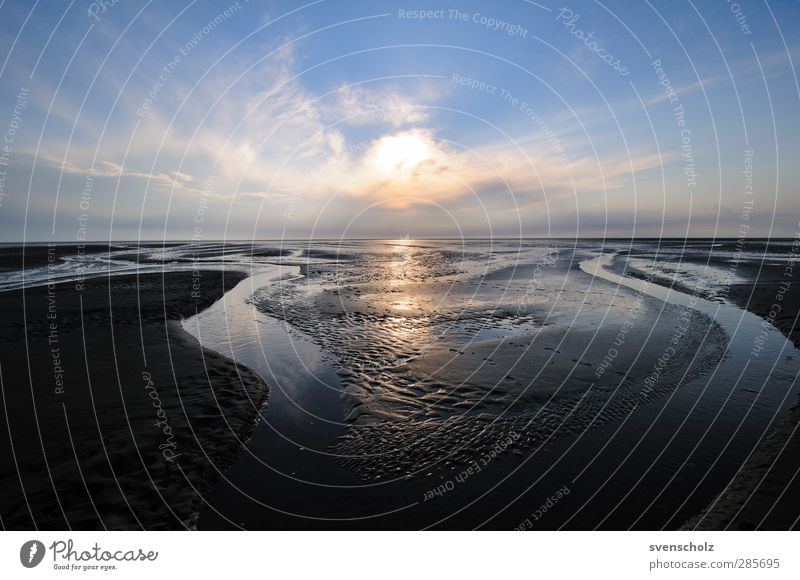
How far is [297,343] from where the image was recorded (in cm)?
1711

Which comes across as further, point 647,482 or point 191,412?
point 191,412

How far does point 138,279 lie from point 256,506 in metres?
40.1

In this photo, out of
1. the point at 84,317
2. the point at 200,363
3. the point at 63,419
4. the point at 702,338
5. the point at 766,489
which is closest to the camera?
the point at 766,489

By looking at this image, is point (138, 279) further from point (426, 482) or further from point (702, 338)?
point (702, 338)

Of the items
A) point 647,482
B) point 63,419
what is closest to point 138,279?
point 63,419

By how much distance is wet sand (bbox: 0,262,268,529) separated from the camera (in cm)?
664
